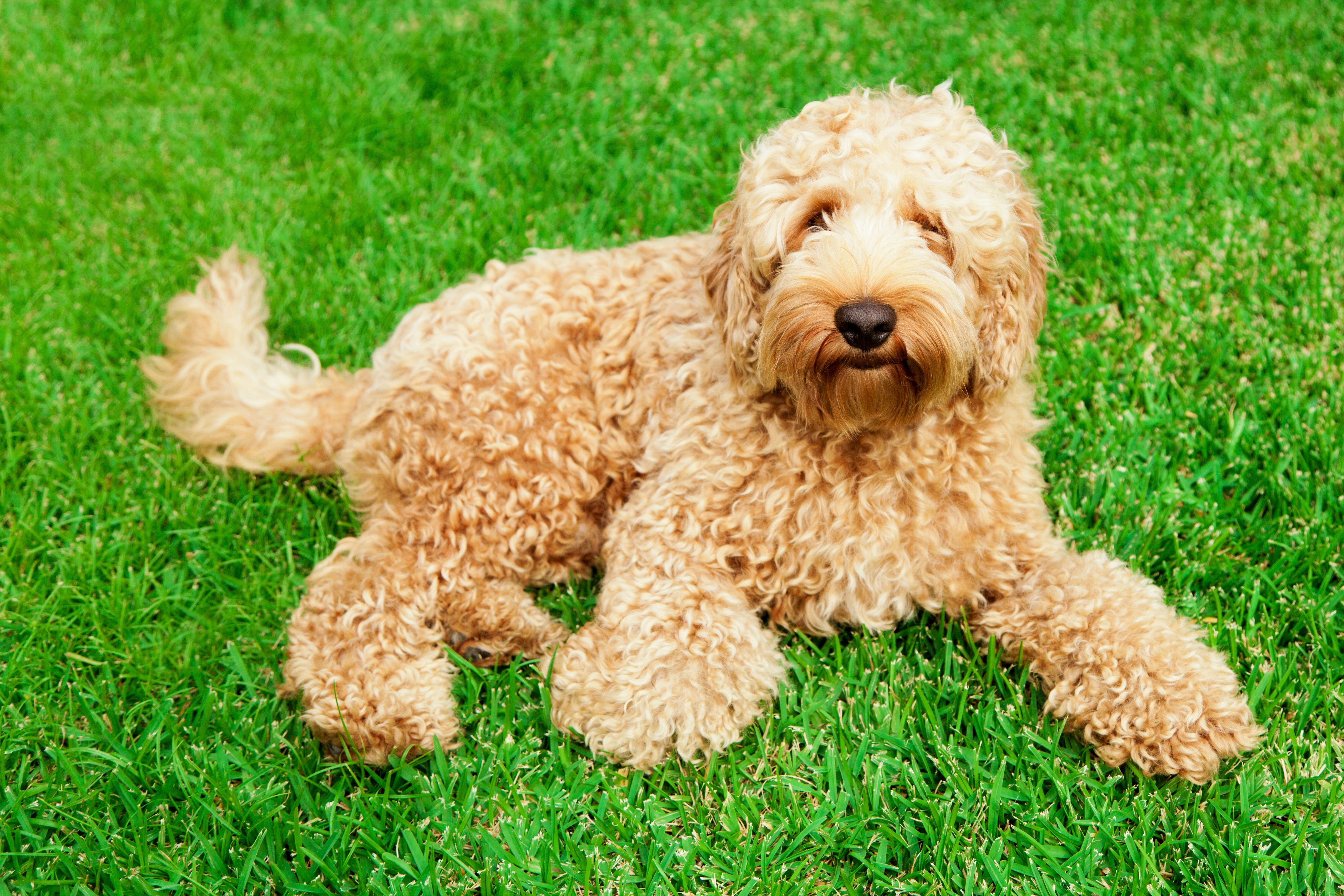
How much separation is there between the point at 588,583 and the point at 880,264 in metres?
1.53

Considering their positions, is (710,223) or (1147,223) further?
(710,223)

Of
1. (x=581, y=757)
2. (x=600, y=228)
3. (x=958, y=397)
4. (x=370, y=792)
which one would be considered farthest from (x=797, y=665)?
(x=600, y=228)

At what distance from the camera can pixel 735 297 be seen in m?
2.92

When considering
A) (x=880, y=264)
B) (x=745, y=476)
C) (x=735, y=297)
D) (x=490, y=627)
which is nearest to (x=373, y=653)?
(x=490, y=627)

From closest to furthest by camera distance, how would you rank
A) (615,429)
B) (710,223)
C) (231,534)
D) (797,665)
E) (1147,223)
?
(797,665)
(615,429)
(231,534)
(1147,223)
(710,223)

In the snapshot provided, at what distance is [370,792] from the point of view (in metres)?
2.96

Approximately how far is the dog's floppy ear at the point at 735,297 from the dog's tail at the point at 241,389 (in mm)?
1390

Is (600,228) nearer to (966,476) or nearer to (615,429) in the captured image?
(615,429)

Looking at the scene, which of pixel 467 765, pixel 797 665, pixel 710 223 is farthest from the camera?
pixel 710 223

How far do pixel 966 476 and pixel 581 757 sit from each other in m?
1.33

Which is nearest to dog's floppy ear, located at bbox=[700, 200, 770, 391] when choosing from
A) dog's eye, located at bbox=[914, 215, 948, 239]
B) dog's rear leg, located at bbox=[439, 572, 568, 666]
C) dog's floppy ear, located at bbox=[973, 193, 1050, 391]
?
dog's eye, located at bbox=[914, 215, 948, 239]

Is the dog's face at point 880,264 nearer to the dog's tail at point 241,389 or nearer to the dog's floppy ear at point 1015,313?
the dog's floppy ear at point 1015,313

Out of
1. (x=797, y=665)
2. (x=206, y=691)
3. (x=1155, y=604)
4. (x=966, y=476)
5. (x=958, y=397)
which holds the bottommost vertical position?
(x=206, y=691)

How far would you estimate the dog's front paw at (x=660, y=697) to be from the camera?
9.49ft
